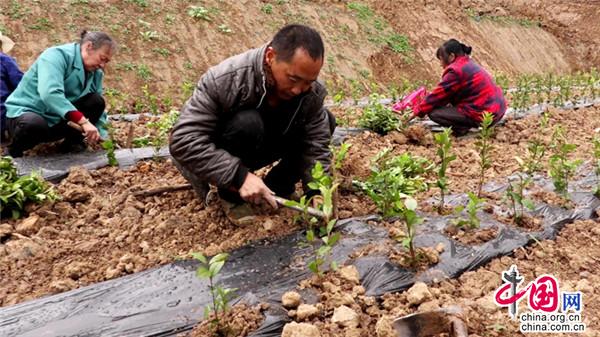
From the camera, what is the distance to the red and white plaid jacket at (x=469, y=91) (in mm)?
5098

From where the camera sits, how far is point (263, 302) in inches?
77.0

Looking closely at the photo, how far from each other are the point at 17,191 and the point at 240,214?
1354 millimetres

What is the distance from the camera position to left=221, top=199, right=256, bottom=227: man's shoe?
2726 mm

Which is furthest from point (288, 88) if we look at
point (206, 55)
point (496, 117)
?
point (206, 55)

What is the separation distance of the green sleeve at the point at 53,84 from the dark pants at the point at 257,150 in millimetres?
1521

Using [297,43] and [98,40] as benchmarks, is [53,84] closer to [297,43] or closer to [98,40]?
[98,40]

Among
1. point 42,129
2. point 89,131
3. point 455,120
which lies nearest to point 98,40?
point 89,131

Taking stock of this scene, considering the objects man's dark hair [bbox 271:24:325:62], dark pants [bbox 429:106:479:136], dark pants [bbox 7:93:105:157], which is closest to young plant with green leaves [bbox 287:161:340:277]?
man's dark hair [bbox 271:24:325:62]

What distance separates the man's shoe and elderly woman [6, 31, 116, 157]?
5.68 feet

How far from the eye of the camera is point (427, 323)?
5.98ft

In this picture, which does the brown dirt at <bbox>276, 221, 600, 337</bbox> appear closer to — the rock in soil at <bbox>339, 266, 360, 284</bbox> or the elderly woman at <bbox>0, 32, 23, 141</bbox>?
the rock in soil at <bbox>339, 266, 360, 284</bbox>

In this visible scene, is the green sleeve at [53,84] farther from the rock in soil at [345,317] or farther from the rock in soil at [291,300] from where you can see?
the rock in soil at [345,317]

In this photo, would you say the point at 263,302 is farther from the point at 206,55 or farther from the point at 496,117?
the point at 206,55

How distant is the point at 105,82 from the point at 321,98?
22.6ft
